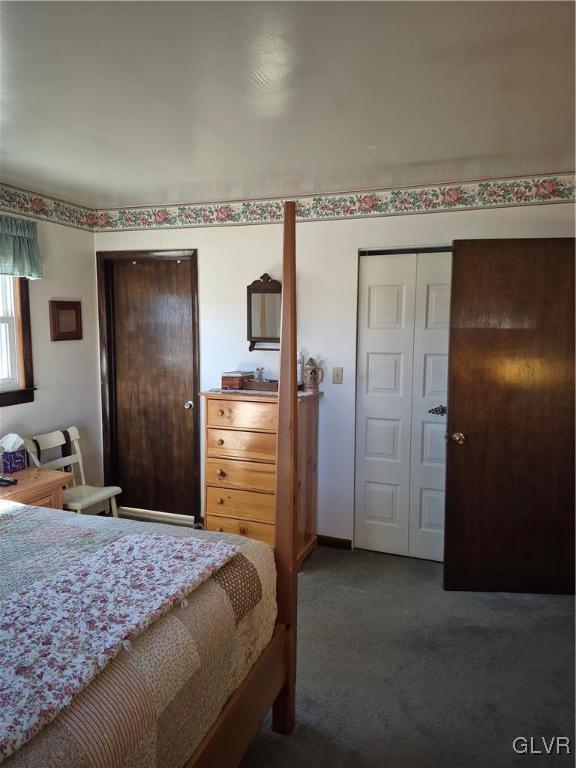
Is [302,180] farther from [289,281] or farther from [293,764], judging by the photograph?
[293,764]

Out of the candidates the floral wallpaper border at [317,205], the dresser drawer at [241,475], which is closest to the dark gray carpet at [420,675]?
the dresser drawer at [241,475]

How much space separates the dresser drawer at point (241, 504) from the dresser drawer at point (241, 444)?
0.22 meters

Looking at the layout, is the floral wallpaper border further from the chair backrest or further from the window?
the chair backrest

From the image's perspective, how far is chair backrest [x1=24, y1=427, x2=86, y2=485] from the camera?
11.1ft

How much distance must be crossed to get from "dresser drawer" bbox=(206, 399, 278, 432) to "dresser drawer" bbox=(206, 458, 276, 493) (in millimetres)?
224

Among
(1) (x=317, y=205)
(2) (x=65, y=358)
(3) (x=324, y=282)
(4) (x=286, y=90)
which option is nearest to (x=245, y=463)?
(3) (x=324, y=282)

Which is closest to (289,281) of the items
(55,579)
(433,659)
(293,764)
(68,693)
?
(55,579)

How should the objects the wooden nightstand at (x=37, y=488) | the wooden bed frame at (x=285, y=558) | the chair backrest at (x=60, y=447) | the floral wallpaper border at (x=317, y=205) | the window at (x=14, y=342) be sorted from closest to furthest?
1. the wooden bed frame at (x=285, y=558)
2. the wooden nightstand at (x=37, y=488)
3. the floral wallpaper border at (x=317, y=205)
4. the window at (x=14, y=342)
5. the chair backrest at (x=60, y=447)

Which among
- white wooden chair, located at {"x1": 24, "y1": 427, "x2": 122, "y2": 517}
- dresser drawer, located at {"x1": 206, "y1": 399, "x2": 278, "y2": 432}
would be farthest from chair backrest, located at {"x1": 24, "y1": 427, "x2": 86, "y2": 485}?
dresser drawer, located at {"x1": 206, "y1": 399, "x2": 278, "y2": 432}

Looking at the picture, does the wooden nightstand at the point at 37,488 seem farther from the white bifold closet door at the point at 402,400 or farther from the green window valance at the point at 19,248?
the white bifold closet door at the point at 402,400

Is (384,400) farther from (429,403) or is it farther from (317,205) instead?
(317,205)

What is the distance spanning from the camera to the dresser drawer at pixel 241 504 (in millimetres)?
3131

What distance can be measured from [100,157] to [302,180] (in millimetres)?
1120

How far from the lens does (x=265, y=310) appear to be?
3.60 meters
